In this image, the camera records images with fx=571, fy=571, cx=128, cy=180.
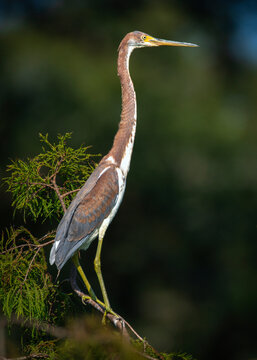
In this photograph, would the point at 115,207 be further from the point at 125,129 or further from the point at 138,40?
the point at 138,40

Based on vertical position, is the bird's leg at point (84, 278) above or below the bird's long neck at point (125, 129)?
below

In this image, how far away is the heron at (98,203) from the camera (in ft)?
7.23

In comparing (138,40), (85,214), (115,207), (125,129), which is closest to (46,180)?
(85,214)

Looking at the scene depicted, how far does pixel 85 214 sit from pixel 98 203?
7 cm

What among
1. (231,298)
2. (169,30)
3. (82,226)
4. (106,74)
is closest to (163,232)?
(231,298)

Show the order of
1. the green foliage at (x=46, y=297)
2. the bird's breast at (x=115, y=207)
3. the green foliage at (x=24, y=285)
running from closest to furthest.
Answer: the green foliage at (x=46, y=297), the green foliage at (x=24, y=285), the bird's breast at (x=115, y=207)

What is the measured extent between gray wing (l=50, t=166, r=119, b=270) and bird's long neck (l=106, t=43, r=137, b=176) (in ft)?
0.21

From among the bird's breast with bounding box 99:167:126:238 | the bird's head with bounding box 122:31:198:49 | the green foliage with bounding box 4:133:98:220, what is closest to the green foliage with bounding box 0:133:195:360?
the green foliage with bounding box 4:133:98:220

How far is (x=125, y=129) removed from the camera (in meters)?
2.42

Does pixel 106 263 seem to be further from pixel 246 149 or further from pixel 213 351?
pixel 246 149

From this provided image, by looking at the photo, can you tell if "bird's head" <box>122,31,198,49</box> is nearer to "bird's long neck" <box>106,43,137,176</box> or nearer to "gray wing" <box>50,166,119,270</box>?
"bird's long neck" <box>106,43,137,176</box>

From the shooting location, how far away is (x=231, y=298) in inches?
242

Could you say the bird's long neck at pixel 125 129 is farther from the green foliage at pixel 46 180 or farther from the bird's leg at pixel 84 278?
the bird's leg at pixel 84 278

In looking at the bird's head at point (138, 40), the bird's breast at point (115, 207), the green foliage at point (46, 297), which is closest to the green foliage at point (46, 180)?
the green foliage at point (46, 297)
